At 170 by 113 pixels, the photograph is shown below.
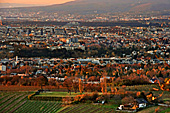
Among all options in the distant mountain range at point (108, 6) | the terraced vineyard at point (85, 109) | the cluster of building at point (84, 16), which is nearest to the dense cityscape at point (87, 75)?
the terraced vineyard at point (85, 109)

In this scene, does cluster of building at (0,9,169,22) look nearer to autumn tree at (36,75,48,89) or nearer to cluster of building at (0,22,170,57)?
cluster of building at (0,22,170,57)

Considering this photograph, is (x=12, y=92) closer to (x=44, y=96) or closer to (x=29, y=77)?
(x=44, y=96)

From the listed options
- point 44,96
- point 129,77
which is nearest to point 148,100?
point 44,96

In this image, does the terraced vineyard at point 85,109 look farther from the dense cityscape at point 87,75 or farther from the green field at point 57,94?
the green field at point 57,94

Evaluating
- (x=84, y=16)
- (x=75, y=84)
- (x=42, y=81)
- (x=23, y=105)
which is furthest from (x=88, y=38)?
(x=84, y=16)

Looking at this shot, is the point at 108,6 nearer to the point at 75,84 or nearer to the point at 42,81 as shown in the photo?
the point at 42,81
